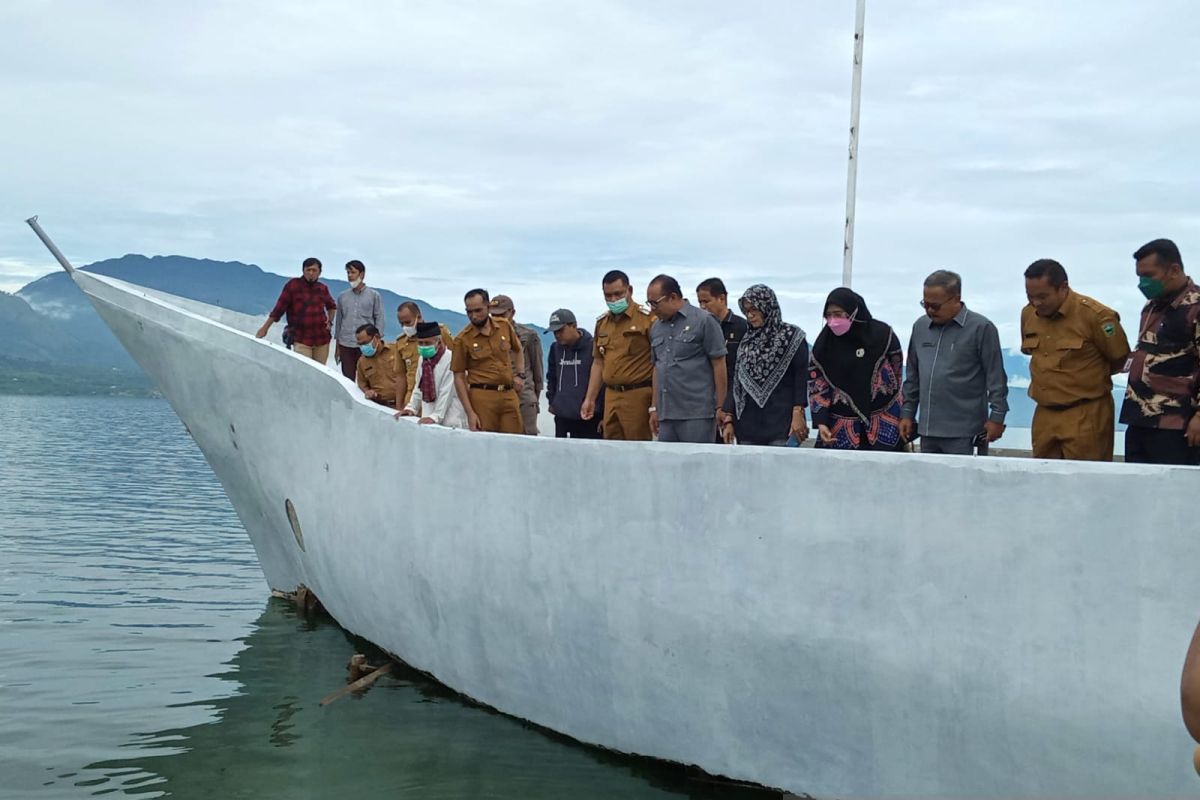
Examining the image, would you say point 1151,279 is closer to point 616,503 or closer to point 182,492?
point 616,503

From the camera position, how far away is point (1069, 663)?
4465mm

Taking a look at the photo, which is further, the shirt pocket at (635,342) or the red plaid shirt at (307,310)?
the red plaid shirt at (307,310)

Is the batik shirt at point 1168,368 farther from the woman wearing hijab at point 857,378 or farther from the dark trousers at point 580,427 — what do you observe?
the dark trousers at point 580,427

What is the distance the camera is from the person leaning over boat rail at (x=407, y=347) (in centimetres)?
979

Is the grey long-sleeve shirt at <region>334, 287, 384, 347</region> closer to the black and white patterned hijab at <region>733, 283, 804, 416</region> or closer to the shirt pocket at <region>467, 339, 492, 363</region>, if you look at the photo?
the shirt pocket at <region>467, 339, 492, 363</region>

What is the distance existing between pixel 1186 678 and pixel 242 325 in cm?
1322

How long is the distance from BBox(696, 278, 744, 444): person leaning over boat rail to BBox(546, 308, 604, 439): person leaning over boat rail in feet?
5.82

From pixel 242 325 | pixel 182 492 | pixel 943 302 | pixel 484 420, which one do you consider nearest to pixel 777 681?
pixel 943 302

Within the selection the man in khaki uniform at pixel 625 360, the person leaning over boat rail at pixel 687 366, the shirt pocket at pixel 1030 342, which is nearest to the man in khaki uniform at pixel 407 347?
the man in khaki uniform at pixel 625 360

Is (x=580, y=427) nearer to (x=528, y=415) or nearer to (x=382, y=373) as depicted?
(x=528, y=415)

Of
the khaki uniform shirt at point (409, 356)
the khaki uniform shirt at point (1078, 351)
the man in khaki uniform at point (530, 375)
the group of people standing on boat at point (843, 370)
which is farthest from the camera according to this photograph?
the man in khaki uniform at point (530, 375)

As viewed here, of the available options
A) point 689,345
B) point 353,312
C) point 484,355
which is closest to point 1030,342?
point 689,345

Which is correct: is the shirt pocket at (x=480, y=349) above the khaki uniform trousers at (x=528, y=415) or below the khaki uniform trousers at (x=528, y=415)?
above

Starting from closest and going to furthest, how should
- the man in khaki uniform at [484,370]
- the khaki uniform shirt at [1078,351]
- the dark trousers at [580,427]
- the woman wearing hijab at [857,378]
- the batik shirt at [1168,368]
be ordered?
the batik shirt at [1168,368] → the khaki uniform shirt at [1078,351] → the woman wearing hijab at [857,378] → the man in khaki uniform at [484,370] → the dark trousers at [580,427]
